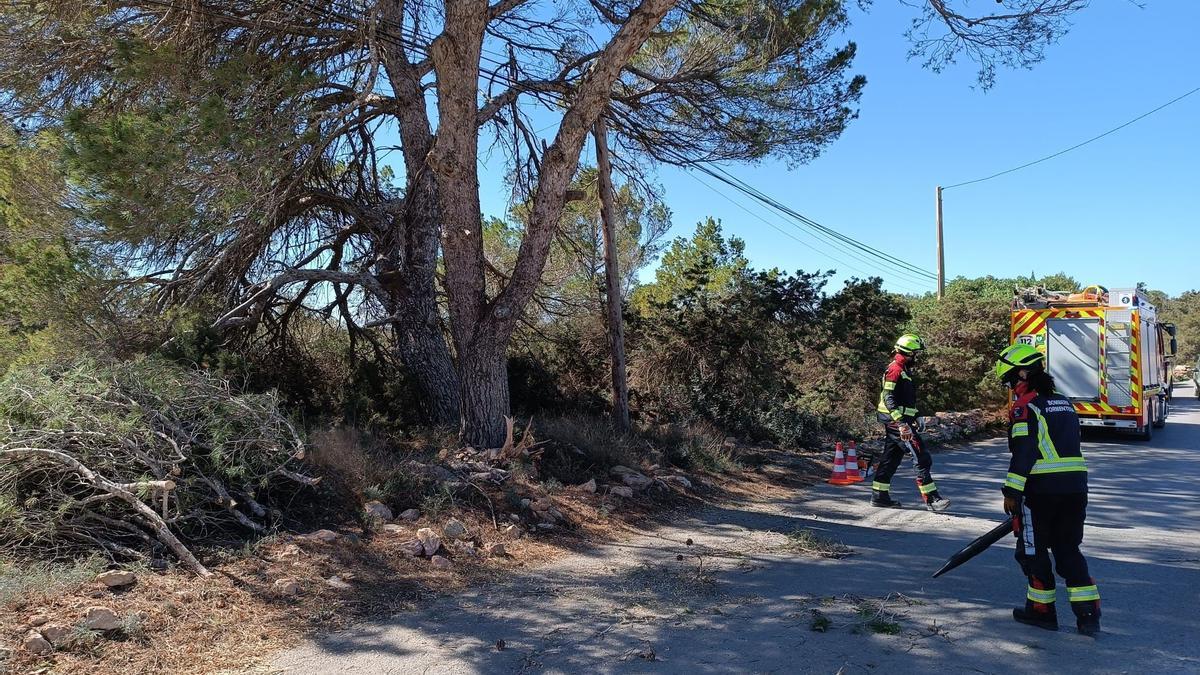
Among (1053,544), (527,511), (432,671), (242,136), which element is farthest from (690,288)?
(432,671)

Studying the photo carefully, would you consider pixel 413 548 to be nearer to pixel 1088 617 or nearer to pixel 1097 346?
pixel 1088 617

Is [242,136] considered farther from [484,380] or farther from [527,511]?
[527,511]

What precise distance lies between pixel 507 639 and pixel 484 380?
5.14 meters

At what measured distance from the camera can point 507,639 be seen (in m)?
4.94

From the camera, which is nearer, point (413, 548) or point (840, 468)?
point (413, 548)

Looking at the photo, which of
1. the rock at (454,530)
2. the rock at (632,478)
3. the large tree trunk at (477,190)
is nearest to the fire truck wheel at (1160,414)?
the rock at (632,478)

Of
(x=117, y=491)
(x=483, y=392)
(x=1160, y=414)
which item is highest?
(x=483, y=392)

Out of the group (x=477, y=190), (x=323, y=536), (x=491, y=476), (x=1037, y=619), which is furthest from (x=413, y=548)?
(x=477, y=190)

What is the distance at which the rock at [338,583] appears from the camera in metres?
5.71

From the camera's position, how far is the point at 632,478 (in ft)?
31.3

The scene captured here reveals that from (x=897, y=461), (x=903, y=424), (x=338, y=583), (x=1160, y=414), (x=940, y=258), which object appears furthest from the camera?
(x=940, y=258)

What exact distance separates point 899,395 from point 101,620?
25.1 ft

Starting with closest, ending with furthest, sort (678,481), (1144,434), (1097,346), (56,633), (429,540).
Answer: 1. (56,633)
2. (429,540)
3. (678,481)
4. (1097,346)
5. (1144,434)

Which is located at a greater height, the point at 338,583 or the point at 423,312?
the point at 423,312
